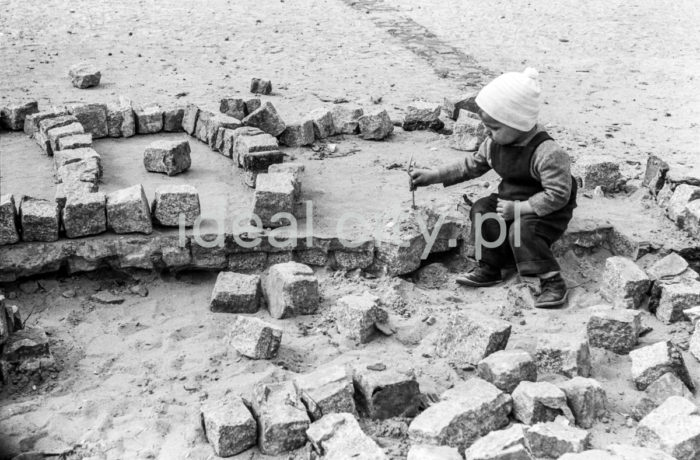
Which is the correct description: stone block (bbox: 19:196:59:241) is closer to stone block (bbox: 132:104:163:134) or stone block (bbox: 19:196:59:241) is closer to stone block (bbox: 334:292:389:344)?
stone block (bbox: 334:292:389:344)

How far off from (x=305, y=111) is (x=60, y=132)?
7.82 ft

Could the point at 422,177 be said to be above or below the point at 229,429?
above

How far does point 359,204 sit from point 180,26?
6.12 m

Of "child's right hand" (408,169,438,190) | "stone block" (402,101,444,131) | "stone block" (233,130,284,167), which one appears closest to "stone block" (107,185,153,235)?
"stone block" (233,130,284,167)

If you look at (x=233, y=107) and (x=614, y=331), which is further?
(x=233, y=107)

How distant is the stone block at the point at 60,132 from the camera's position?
264 inches

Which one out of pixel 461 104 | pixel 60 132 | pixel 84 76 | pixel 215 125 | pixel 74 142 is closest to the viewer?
pixel 74 142

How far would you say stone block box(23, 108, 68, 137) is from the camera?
7164mm

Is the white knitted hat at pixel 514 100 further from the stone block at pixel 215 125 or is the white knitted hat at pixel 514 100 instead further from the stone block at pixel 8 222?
the stone block at pixel 8 222

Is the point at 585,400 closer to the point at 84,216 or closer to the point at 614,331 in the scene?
the point at 614,331

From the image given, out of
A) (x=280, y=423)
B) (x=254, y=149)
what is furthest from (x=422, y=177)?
(x=280, y=423)

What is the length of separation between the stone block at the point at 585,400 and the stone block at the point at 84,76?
633 cm

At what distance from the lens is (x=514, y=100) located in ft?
16.4

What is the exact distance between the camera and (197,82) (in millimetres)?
8898
